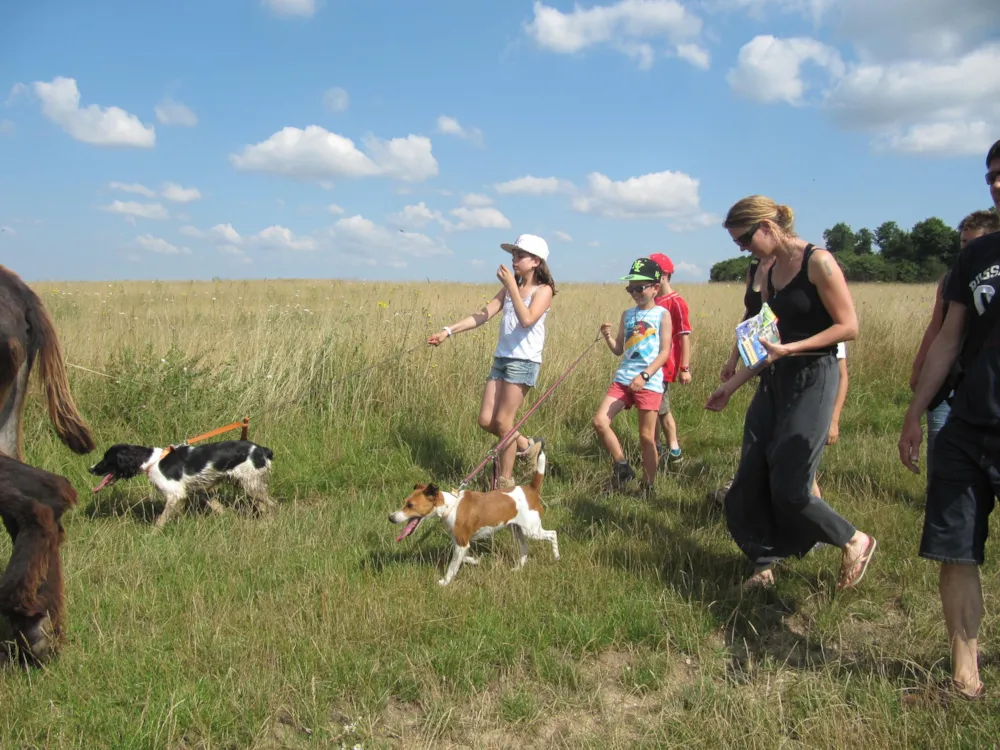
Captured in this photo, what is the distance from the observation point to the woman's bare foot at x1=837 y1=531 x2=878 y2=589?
3965 millimetres

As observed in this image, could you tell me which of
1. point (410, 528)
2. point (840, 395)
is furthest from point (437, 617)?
point (840, 395)

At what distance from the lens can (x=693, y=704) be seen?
3.07 m

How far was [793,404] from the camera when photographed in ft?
13.0

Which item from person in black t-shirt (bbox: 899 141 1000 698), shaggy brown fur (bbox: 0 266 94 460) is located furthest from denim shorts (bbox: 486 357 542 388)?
person in black t-shirt (bbox: 899 141 1000 698)

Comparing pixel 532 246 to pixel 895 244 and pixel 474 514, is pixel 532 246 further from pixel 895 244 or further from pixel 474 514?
pixel 895 244

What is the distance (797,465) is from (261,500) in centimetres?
381

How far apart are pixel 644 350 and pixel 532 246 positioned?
1.26m

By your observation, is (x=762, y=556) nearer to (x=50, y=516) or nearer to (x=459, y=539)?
(x=459, y=539)

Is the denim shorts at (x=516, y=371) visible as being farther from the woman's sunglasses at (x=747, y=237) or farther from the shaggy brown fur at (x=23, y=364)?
the shaggy brown fur at (x=23, y=364)

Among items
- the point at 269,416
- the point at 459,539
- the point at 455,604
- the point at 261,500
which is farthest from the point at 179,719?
the point at 269,416

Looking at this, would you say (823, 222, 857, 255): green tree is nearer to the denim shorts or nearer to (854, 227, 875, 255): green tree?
(854, 227, 875, 255): green tree

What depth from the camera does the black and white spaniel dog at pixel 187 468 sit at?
5.38 meters

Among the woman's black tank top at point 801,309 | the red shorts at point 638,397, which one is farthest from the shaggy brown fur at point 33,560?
the red shorts at point 638,397

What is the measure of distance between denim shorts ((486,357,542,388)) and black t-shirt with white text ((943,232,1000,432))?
359 centimetres
